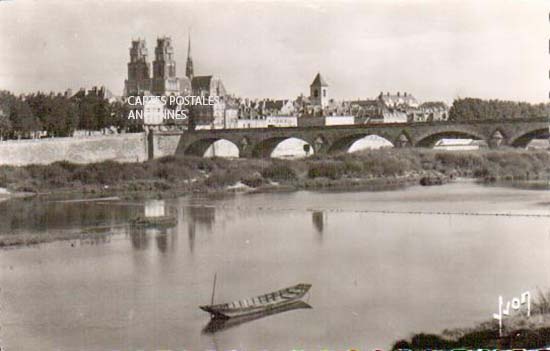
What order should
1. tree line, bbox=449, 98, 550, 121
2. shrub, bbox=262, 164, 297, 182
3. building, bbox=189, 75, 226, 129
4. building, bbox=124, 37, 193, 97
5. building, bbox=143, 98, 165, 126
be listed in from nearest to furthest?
shrub, bbox=262, 164, 297, 182
building, bbox=143, 98, 165, 126
tree line, bbox=449, 98, 550, 121
building, bbox=189, 75, 226, 129
building, bbox=124, 37, 193, 97

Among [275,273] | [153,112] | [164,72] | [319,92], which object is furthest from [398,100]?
[275,273]

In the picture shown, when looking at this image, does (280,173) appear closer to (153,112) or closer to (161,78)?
(153,112)

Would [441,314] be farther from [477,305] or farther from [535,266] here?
[535,266]

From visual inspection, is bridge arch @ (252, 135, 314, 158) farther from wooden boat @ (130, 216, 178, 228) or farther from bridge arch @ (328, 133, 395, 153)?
wooden boat @ (130, 216, 178, 228)

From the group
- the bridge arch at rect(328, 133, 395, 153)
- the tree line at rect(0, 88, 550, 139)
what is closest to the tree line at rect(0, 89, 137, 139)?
the tree line at rect(0, 88, 550, 139)

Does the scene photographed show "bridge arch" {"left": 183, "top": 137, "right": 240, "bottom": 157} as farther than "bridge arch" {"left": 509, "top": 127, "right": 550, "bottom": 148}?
Yes
